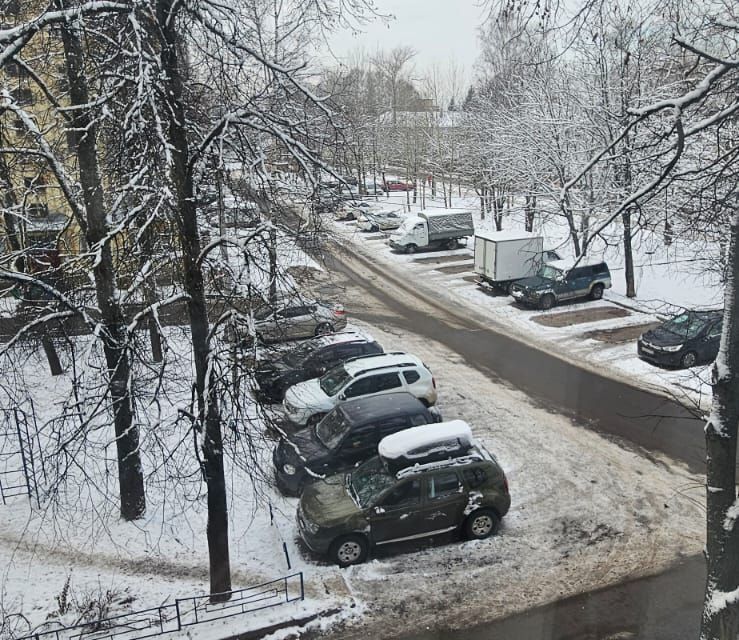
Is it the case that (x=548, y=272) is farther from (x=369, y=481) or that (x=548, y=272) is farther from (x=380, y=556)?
(x=380, y=556)

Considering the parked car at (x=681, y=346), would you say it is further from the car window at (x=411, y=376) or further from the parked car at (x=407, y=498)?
the parked car at (x=407, y=498)

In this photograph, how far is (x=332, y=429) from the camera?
11.8 m

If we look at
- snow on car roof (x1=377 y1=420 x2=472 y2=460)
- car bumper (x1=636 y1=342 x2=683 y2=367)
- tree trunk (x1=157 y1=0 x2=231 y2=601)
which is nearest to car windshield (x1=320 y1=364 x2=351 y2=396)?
snow on car roof (x1=377 y1=420 x2=472 y2=460)

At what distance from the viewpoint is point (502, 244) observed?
23.0 m

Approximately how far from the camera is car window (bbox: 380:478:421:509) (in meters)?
9.55

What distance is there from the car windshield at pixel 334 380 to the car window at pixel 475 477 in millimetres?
4428

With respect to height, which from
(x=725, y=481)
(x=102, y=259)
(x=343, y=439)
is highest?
(x=102, y=259)

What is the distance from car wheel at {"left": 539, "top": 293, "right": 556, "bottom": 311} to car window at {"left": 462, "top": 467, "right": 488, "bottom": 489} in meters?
12.5

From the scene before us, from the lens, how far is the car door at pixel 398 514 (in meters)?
9.48

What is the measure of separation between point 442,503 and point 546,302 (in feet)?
43.7

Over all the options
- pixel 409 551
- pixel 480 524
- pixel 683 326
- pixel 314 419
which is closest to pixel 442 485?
pixel 480 524

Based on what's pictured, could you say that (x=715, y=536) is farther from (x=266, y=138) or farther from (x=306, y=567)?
(x=266, y=138)

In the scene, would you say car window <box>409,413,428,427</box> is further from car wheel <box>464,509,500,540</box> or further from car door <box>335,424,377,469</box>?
car wheel <box>464,509,500,540</box>

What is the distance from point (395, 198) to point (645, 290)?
28.6 m
